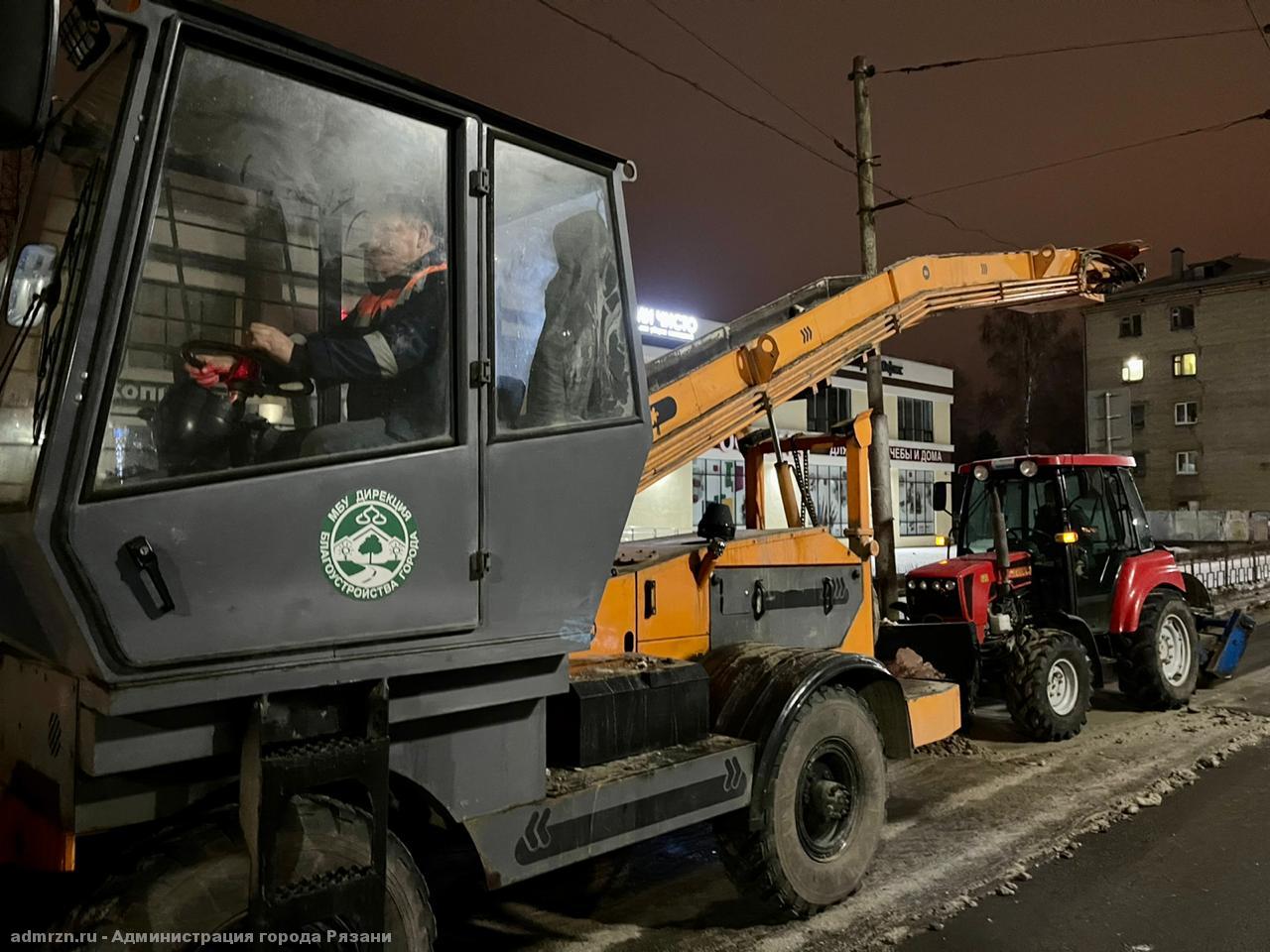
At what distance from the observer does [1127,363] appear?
49219mm

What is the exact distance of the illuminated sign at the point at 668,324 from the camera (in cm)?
2875

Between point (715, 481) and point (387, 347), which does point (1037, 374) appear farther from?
point (387, 347)

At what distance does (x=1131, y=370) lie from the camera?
4903 cm

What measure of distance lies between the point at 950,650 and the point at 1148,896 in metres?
3.48

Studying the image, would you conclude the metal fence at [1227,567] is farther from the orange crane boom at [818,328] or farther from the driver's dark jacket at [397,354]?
the driver's dark jacket at [397,354]

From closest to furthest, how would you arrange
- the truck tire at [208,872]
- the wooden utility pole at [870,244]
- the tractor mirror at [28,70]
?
the tractor mirror at [28,70]
the truck tire at [208,872]
the wooden utility pole at [870,244]

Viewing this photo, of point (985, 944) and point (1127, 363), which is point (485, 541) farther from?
point (1127, 363)

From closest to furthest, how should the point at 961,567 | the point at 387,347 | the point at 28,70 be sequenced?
the point at 28,70 → the point at 387,347 → the point at 961,567

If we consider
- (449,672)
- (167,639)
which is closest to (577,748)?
(449,672)

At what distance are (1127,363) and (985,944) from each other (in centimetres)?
5138

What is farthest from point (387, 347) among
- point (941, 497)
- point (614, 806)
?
point (941, 497)

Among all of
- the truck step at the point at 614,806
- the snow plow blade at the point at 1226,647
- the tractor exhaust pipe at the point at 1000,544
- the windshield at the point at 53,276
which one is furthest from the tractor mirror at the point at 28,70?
the snow plow blade at the point at 1226,647

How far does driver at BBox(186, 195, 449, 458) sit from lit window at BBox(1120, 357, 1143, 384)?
5287cm

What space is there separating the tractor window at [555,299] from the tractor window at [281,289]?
0.81 feet
